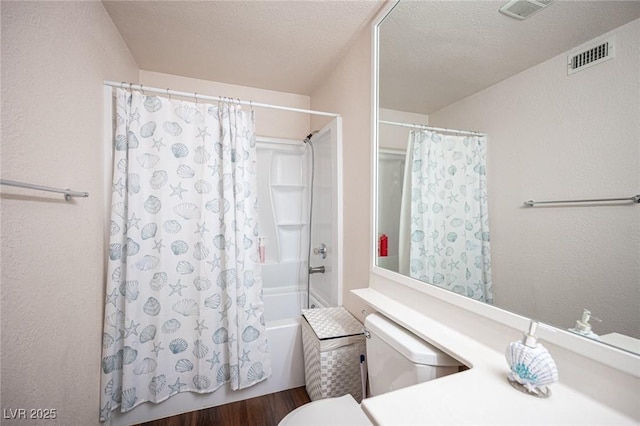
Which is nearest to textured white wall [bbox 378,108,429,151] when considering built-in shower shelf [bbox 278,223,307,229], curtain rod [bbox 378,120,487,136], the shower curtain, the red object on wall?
curtain rod [bbox 378,120,487,136]

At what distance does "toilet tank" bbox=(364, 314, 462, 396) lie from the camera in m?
0.83

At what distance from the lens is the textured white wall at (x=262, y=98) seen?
2.18m

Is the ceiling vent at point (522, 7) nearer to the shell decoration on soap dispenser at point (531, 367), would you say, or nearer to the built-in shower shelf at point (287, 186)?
the shell decoration on soap dispenser at point (531, 367)

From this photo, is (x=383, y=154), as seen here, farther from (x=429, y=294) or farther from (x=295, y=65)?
(x=295, y=65)

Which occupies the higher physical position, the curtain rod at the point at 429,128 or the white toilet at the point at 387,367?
the curtain rod at the point at 429,128

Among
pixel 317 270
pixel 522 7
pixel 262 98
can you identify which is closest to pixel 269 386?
pixel 317 270

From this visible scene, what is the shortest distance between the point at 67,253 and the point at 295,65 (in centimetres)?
186

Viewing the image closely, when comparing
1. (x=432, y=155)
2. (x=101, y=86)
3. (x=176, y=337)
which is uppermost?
(x=101, y=86)

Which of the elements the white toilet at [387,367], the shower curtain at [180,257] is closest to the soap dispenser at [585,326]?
the white toilet at [387,367]

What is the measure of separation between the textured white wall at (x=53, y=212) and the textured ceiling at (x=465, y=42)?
4.75 feet

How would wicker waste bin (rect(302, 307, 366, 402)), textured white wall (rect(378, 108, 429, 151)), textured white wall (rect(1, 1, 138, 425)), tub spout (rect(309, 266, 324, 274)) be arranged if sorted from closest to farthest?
1. textured white wall (rect(1, 1, 138, 425))
2. textured white wall (rect(378, 108, 429, 151))
3. wicker waste bin (rect(302, 307, 366, 402))
4. tub spout (rect(309, 266, 324, 274))

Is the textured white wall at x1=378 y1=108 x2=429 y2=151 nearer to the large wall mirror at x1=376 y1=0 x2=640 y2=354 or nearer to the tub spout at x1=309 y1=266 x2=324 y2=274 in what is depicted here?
the large wall mirror at x1=376 y1=0 x2=640 y2=354

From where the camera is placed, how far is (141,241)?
1.44m

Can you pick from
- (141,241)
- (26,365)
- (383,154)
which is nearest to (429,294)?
(383,154)
